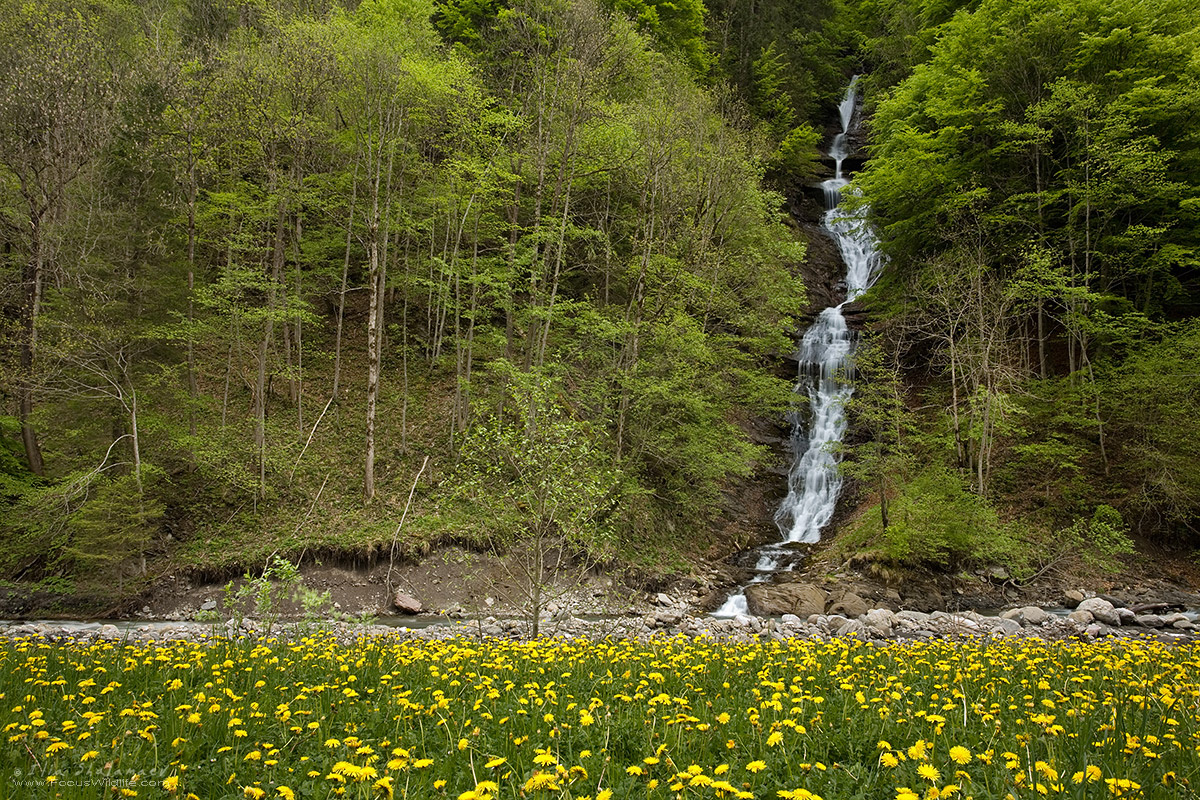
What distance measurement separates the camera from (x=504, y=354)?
1903cm

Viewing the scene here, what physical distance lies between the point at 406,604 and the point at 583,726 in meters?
11.1

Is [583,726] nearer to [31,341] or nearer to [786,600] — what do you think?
[786,600]

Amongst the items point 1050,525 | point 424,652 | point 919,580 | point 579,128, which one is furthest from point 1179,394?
point 424,652

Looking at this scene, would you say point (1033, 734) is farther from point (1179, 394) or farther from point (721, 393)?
point (1179, 394)

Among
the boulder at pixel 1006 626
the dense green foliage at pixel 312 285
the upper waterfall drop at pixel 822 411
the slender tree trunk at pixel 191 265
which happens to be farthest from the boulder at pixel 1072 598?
Answer: the slender tree trunk at pixel 191 265

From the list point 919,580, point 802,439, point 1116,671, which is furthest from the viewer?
point 802,439

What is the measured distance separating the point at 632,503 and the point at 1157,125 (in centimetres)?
2089

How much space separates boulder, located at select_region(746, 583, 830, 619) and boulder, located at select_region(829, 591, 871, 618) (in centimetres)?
27

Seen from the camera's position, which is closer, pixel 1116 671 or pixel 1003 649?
pixel 1116 671

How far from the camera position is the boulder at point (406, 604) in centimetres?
1315

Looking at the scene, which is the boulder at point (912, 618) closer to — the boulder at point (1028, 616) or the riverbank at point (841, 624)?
the riverbank at point (841, 624)

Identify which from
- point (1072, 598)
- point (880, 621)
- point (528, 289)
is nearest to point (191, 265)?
point (528, 289)

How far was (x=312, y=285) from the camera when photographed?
20.4 meters

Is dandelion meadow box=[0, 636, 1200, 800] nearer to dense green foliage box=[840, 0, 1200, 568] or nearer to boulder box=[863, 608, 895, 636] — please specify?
boulder box=[863, 608, 895, 636]
